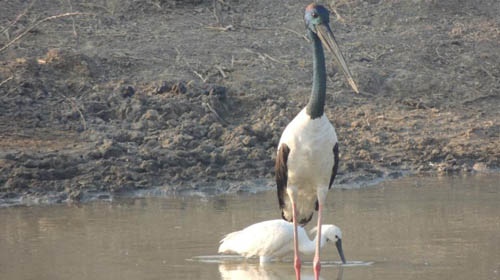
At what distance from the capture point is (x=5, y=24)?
1216cm

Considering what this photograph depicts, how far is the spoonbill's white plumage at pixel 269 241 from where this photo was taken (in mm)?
7023

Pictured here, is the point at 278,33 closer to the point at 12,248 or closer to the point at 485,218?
the point at 485,218

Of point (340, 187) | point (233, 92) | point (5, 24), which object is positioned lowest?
point (340, 187)

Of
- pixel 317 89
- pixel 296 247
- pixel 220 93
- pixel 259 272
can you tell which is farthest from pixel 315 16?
pixel 220 93

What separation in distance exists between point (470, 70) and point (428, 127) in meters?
1.90

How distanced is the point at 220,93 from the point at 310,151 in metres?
Result: 4.77

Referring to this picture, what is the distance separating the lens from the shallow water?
6.68m

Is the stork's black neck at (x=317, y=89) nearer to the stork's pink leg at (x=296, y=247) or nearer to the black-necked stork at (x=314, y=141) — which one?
the black-necked stork at (x=314, y=141)

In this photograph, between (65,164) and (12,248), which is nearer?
(12,248)

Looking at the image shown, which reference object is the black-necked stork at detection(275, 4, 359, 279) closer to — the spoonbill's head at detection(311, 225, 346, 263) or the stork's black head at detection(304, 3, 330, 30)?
the stork's black head at detection(304, 3, 330, 30)

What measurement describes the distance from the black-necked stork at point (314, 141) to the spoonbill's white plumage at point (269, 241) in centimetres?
51

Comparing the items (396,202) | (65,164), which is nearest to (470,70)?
(396,202)

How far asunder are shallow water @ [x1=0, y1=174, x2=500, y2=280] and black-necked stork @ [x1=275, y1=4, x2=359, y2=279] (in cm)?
70

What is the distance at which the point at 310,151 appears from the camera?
6223mm
